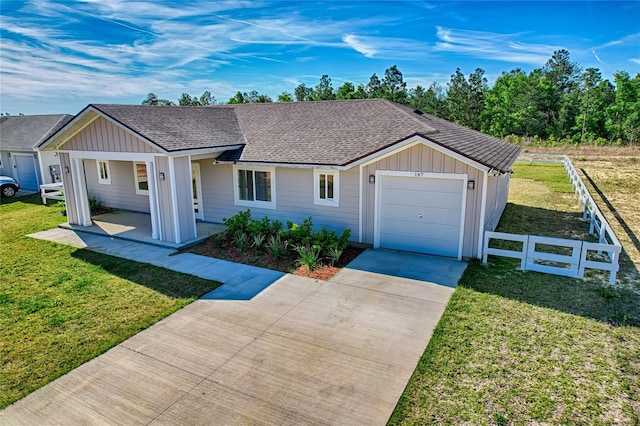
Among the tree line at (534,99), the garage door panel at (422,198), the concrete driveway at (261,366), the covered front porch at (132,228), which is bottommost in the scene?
the concrete driveway at (261,366)

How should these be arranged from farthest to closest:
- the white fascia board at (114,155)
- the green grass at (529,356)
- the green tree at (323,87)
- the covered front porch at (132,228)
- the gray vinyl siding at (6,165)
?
1. the green tree at (323,87)
2. the gray vinyl siding at (6,165)
3. the covered front porch at (132,228)
4. the white fascia board at (114,155)
5. the green grass at (529,356)

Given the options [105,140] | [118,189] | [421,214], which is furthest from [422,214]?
[118,189]

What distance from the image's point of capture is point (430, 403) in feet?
16.6

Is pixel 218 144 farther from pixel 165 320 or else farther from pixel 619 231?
pixel 619 231

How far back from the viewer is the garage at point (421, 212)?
1012cm

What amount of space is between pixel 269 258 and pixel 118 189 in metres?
9.72

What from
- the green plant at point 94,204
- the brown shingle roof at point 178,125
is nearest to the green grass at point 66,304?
the brown shingle roof at point 178,125

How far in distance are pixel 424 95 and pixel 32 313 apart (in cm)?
6515

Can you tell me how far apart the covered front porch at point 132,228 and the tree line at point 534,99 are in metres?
40.9

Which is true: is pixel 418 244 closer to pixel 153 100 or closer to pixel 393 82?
pixel 393 82

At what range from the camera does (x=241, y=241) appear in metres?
11.3

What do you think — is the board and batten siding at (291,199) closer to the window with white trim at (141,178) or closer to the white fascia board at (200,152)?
the white fascia board at (200,152)

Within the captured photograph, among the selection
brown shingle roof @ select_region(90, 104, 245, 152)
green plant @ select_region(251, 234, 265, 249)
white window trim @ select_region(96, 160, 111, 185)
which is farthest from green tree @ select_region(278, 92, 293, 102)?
green plant @ select_region(251, 234, 265, 249)

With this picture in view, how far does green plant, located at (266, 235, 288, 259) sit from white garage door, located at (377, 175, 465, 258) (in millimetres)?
2802
